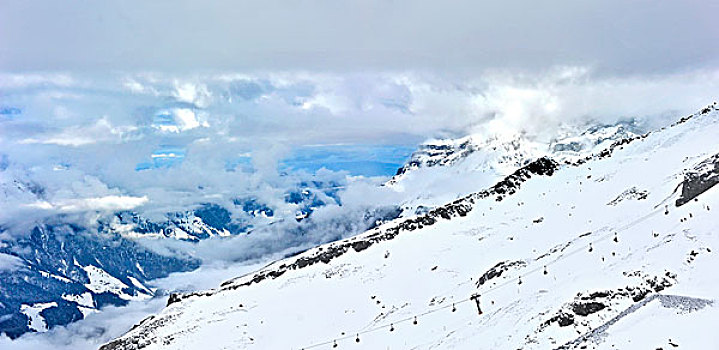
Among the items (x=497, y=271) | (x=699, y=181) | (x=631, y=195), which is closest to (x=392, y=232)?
(x=631, y=195)

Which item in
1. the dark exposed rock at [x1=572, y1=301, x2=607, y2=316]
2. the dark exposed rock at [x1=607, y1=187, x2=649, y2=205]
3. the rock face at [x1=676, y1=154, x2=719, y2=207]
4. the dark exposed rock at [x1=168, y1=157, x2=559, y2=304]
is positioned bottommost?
the dark exposed rock at [x1=572, y1=301, x2=607, y2=316]

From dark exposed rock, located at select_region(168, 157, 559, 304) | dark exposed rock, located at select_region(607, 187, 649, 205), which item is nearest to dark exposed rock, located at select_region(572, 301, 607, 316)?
dark exposed rock, located at select_region(607, 187, 649, 205)

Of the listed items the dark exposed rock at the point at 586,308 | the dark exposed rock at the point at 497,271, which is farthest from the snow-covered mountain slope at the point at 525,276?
the dark exposed rock at the point at 497,271

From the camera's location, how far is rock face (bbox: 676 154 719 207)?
119ft

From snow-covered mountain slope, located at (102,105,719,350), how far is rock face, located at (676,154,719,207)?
0.41 ft

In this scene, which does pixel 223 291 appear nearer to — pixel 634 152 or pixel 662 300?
pixel 662 300

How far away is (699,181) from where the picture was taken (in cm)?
3738

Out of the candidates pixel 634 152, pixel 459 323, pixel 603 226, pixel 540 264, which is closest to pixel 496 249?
pixel 603 226

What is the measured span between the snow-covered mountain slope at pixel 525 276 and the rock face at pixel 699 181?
12 cm

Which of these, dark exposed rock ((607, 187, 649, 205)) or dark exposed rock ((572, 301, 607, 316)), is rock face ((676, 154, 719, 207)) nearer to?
dark exposed rock ((607, 187, 649, 205))

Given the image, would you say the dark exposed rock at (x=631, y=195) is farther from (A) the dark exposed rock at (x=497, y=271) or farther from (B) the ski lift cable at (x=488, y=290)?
(A) the dark exposed rock at (x=497, y=271)

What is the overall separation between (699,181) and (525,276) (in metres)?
14.5

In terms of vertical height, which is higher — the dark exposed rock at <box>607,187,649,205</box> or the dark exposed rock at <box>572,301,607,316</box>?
the dark exposed rock at <box>607,187,649,205</box>

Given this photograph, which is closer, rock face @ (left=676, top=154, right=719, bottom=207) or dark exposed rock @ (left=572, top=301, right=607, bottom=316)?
dark exposed rock @ (left=572, top=301, right=607, bottom=316)
